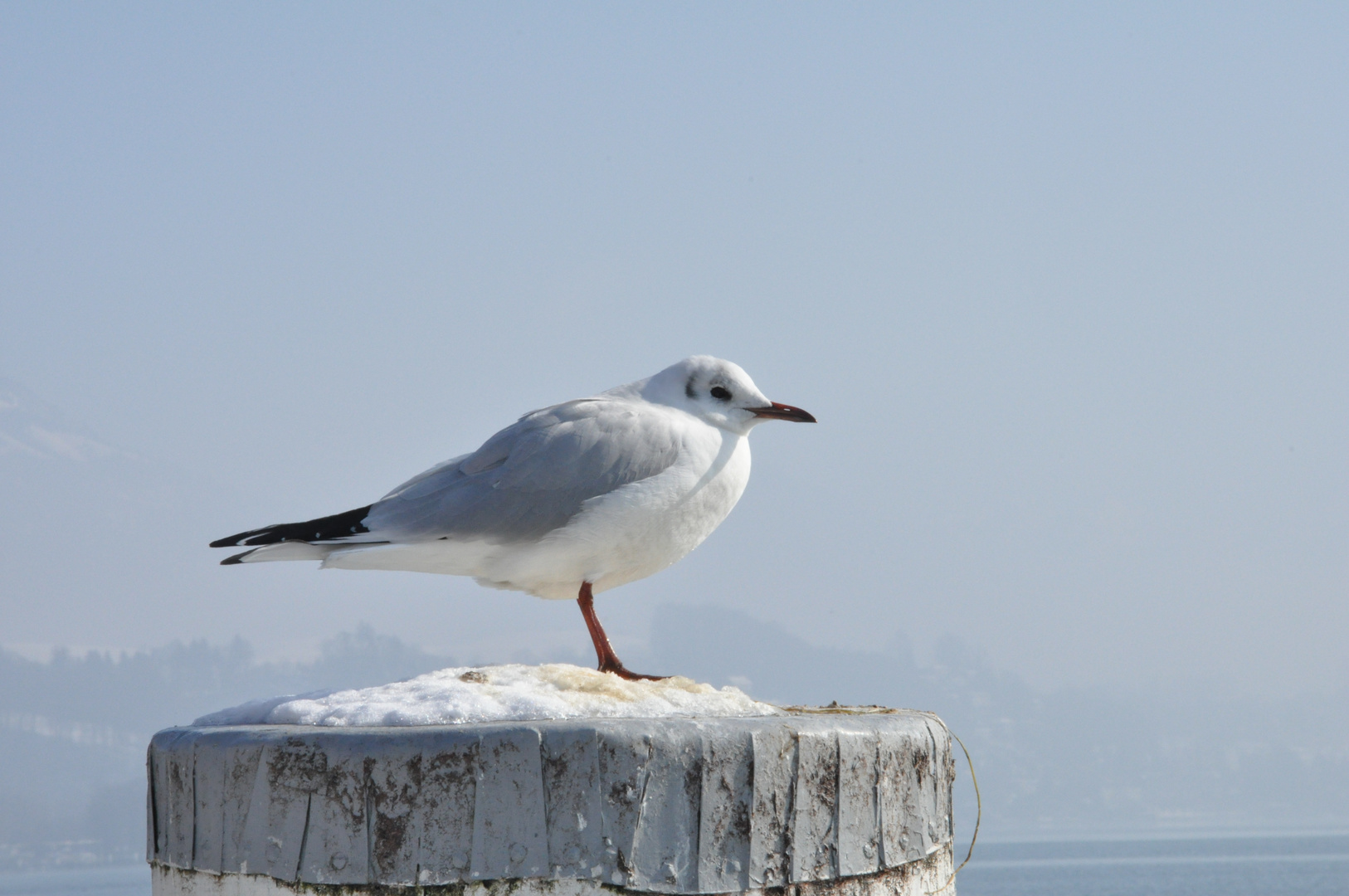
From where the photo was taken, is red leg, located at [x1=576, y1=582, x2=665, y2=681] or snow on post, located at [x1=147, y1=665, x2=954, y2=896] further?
red leg, located at [x1=576, y1=582, x2=665, y2=681]

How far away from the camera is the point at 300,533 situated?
4.46 metres

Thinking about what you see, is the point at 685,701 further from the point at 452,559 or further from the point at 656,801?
the point at 452,559

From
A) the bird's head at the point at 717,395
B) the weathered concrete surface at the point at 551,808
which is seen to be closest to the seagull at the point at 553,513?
the bird's head at the point at 717,395

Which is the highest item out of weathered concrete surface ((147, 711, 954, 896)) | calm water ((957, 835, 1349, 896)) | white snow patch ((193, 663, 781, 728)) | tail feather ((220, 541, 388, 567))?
tail feather ((220, 541, 388, 567))

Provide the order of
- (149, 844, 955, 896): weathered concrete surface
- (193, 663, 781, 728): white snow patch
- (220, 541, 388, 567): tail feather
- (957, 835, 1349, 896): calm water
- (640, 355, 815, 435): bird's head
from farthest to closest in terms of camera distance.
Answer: (957, 835, 1349, 896): calm water, (640, 355, 815, 435): bird's head, (220, 541, 388, 567): tail feather, (193, 663, 781, 728): white snow patch, (149, 844, 955, 896): weathered concrete surface

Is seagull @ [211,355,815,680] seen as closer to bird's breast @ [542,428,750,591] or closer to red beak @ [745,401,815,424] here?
bird's breast @ [542,428,750,591]

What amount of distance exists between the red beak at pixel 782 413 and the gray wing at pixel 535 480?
50 centimetres

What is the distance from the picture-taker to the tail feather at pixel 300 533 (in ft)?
14.6

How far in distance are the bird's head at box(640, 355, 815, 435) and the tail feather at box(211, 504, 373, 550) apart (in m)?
1.32

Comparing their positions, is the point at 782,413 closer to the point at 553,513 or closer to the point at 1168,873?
the point at 553,513

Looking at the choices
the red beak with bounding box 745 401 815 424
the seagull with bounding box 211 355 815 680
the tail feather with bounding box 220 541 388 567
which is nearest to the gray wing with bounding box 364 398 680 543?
the seagull with bounding box 211 355 815 680

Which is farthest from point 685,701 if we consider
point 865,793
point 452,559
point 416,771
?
point 452,559

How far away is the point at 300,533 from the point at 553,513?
3.16 ft

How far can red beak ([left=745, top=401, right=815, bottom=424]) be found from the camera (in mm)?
5000
